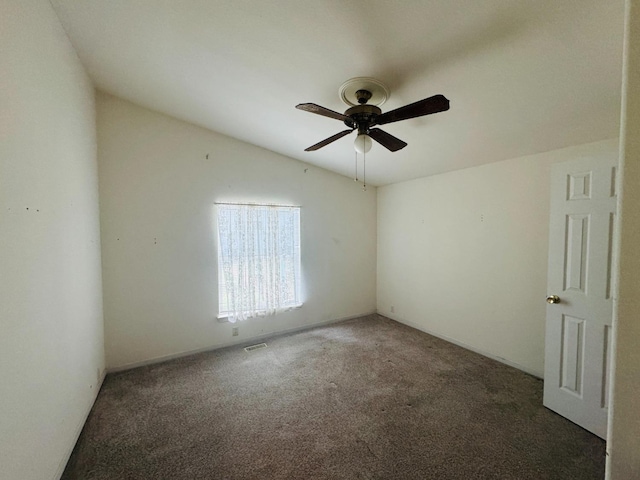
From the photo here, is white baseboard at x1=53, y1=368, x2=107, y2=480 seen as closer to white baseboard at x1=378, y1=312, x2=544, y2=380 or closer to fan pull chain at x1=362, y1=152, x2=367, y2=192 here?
fan pull chain at x1=362, y1=152, x2=367, y2=192

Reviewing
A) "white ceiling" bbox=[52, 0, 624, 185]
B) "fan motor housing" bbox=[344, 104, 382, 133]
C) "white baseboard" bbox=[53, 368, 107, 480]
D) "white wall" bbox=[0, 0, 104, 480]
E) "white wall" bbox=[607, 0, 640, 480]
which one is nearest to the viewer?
"white wall" bbox=[607, 0, 640, 480]

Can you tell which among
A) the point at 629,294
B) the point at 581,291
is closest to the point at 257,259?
the point at 581,291

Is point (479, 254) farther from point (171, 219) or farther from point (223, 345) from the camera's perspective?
point (171, 219)

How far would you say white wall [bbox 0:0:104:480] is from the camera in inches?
46.2

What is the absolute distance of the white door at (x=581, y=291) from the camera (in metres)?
1.87

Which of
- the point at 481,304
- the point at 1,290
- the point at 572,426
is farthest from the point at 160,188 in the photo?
the point at 572,426

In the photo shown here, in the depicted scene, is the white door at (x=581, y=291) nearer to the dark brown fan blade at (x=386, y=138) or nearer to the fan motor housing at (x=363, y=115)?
the dark brown fan blade at (x=386, y=138)

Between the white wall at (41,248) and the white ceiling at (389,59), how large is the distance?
Answer: 49cm

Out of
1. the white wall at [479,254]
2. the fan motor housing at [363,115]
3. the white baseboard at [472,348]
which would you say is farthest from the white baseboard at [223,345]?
the fan motor housing at [363,115]

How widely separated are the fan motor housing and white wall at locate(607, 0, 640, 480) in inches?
55.2

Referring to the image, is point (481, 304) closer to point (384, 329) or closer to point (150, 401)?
point (384, 329)

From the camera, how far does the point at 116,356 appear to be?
280 cm

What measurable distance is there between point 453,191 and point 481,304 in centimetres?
145

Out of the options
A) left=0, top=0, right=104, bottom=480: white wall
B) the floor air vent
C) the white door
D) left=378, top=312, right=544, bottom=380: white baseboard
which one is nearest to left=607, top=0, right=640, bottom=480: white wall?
the white door
